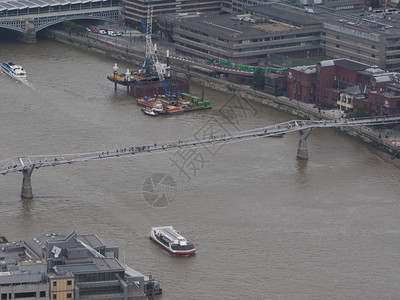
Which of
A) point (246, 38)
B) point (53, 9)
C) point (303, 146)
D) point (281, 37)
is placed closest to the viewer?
point (303, 146)

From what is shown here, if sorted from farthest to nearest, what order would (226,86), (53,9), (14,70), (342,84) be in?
(53,9), (14,70), (226,86), (342,84)

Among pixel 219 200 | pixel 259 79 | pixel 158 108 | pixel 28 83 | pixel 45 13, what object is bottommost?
pixel 28 83

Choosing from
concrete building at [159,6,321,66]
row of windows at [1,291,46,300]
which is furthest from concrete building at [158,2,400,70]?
row of windows at [1,291,46,300]

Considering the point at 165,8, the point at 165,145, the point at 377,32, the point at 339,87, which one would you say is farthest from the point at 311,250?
the point at 165,8

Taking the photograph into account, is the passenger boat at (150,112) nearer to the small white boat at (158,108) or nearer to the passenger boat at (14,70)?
the small white boat at (158,108)

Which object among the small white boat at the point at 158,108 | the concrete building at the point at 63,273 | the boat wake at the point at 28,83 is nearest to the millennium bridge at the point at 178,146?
the small white boat at the point at 158,108

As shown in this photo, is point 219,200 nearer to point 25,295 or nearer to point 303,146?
→ point 303,146

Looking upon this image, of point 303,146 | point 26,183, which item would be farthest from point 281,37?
point 26,183
